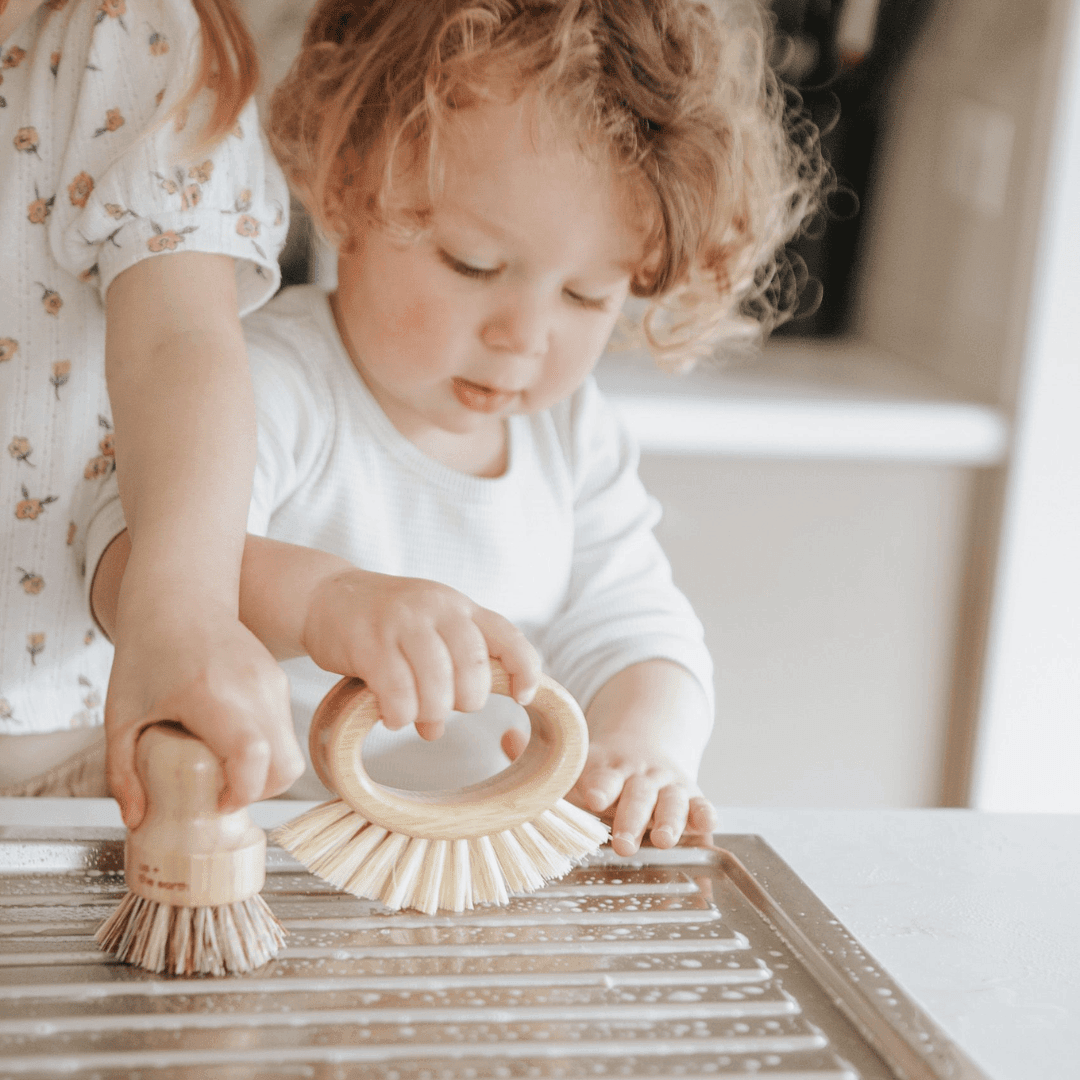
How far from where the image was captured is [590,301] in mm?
762

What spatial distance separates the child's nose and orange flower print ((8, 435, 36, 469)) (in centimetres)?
25

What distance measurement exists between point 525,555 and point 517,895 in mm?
366

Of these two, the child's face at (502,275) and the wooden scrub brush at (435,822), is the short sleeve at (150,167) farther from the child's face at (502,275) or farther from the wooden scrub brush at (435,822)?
the wooden scrub brush at (435,822)

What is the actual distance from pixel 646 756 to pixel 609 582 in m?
0.22

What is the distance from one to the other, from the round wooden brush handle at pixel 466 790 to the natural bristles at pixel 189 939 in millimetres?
55

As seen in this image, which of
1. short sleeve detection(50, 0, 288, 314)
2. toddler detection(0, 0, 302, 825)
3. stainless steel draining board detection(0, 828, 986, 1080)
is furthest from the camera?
short sleeve detection(50, 0, 288, 314)

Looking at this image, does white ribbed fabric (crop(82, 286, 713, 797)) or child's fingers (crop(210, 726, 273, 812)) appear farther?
white ribbed fabric (crop(82, 286, 713, 797))

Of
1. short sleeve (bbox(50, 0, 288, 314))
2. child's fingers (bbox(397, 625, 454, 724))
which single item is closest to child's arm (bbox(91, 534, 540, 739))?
child's fingers (bbox(397, 625, 454, 724))

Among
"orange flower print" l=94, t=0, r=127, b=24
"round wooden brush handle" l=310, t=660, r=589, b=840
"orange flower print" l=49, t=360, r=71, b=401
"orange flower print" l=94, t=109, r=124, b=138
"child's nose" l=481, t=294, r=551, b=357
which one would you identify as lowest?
"round wooden brush handle" l=310, t=660, r=589, b=840

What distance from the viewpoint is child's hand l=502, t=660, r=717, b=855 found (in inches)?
23.7

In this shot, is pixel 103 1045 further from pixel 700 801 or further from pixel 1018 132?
pixel 1018 132

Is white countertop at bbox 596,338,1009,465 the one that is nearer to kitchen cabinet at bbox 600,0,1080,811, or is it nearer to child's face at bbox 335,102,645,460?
kitchen cabinet at bbox 600,0,1080,811

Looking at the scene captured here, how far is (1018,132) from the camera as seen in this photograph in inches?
54.9

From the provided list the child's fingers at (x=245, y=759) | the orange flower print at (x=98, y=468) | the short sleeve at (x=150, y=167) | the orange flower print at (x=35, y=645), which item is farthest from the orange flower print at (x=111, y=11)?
the child's fingers at (x=245, y=759)
